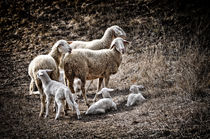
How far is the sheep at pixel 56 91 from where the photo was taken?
559 centimetres

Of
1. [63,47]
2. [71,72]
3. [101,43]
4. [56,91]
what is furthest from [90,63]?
[101,43]

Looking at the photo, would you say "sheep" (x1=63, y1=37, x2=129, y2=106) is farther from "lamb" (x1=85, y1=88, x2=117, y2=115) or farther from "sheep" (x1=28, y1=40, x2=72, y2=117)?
"lamb" (x1=85, y1=88, x2=117, y2=115)

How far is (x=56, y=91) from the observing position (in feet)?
18.6

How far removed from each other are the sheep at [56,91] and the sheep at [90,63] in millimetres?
703

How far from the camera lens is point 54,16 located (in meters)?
14.0

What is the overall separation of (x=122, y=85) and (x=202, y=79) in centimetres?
246

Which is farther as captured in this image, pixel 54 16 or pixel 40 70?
pixel 54 16

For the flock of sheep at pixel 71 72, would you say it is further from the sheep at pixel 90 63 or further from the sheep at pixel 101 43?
the sheep at pixel 101 43

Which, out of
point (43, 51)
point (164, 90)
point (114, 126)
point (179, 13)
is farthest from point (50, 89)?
point (179, 13)

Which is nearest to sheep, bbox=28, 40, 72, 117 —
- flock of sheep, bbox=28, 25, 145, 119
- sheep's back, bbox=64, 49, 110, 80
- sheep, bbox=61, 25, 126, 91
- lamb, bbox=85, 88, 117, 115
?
flock of sheep, bbox=28, 25, 145, 119

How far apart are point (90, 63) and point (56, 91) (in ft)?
4.92

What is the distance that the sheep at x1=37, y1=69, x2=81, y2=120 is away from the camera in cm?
559

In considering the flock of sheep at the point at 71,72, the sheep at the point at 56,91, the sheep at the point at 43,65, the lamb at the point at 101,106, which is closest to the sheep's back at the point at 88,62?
the flock of sheep at the point at 71,72

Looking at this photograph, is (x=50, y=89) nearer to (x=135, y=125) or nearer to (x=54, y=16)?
(x=135, y=125)
